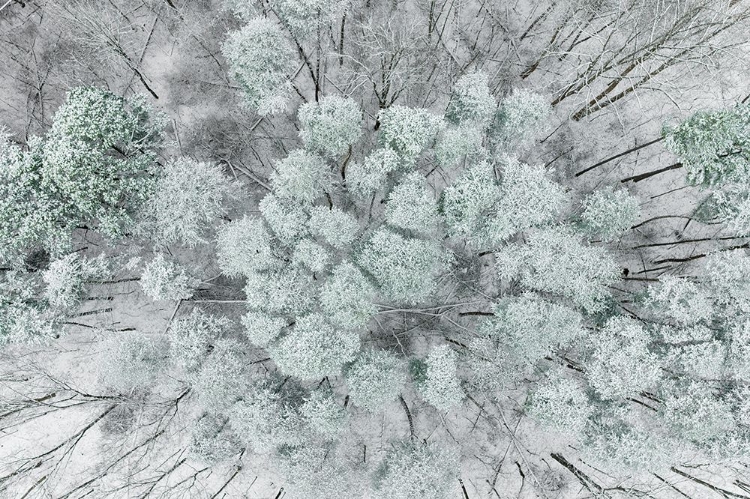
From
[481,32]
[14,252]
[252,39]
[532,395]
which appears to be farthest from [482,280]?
[14,252]

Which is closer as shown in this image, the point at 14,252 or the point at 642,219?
the point at 14,252

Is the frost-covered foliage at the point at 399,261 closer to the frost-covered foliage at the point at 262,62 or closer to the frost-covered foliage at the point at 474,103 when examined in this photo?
the frost-covered foliage at the point at 474,103

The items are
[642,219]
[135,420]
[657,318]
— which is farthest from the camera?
[642,219]

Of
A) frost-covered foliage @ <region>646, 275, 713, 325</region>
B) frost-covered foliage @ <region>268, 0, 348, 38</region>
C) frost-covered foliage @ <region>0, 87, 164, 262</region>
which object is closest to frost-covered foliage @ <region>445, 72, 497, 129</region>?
frost-covered foliage @ <region>268, 0, 348, 38</region>

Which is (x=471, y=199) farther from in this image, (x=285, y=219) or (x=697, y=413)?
(x=697, y=413)

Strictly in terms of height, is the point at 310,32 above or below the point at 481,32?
below

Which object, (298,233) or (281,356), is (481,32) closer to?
(298,233)

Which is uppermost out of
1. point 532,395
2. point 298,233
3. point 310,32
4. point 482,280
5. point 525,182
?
point 310,32
